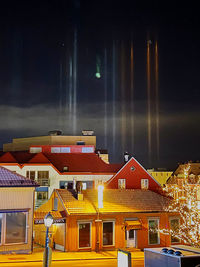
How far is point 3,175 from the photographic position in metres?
25.8

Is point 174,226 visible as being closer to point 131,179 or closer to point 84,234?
point 84,234

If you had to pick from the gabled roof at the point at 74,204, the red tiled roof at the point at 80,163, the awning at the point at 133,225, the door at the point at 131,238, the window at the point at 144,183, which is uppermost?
the red tiled roof at the point at 80,163

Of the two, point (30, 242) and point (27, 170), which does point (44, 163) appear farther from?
point (30, 242)

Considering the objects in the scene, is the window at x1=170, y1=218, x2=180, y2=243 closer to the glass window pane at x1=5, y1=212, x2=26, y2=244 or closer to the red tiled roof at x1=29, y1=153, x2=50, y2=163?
the glass window pane at x1=5, y1=212, x2=26, y2=244

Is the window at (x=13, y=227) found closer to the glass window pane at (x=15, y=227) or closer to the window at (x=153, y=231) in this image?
the glass window pane at (x=15, y=227)

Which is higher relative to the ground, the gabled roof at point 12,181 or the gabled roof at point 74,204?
the gabled roof at point 12,181

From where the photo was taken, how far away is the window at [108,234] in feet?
96.0

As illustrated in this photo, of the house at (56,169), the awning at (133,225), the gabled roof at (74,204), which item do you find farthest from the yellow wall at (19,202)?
the house at (56,169)

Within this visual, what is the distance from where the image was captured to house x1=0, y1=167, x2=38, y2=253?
25297 mm

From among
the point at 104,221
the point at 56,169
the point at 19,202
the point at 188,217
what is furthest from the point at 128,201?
the point at 56,169

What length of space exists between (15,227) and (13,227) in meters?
0.15

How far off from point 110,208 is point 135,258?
16.8ft

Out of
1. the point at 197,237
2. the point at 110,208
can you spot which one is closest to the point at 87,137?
the point at 110,208

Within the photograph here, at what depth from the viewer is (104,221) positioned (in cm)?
2931
